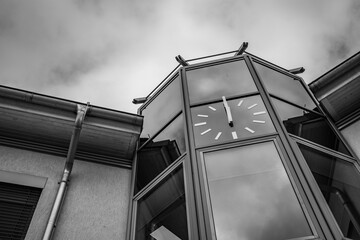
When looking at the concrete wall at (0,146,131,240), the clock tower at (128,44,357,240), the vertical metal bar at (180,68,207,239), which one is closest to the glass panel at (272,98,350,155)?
the clock tower at (128,44,357,240)

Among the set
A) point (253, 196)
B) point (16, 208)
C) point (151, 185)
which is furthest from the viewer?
point (151, 185)

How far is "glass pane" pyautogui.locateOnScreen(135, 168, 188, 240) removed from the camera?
5073mm

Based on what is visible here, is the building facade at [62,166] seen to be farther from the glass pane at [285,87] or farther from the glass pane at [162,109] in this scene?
the glass pane at [285,87]

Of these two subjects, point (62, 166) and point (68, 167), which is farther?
point (62, 166)

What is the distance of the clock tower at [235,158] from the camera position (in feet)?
14.5

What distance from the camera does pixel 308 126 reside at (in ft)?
21.2

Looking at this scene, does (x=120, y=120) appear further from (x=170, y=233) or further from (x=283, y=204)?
(x=283, y=204)

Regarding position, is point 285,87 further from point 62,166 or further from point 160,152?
point 62,166

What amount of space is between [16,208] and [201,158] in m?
3.03

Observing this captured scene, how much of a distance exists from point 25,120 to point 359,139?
19.7ft

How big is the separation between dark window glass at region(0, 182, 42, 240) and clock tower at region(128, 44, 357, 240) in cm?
162

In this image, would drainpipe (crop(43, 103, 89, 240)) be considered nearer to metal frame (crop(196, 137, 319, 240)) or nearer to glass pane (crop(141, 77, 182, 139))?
glass pane (crop(141, 77, 182, 139))

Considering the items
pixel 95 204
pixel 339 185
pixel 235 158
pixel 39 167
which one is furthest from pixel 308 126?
pixel 39 167

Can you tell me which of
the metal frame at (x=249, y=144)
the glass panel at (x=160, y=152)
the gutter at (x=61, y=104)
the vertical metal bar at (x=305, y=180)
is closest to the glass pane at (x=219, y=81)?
the vertical metal bar at (x=305, y=180)
